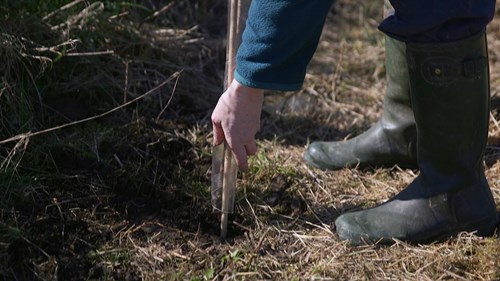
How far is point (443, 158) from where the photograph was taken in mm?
2270

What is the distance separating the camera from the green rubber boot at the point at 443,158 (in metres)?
2.17

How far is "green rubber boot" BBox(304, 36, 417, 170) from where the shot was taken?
2719 millimetres

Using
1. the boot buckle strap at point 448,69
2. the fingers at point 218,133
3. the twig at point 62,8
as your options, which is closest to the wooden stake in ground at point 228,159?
the fingers at point 218,133

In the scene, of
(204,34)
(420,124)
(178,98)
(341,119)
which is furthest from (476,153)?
(204,34)

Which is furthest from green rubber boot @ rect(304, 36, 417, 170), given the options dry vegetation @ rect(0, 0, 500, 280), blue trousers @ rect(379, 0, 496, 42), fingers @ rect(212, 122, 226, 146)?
fingers @ rect(212, 122, 226, 146)

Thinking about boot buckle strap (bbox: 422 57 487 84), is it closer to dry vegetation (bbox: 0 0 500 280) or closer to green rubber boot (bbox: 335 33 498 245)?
green rubber boot (bbox: 335 33 498 245)

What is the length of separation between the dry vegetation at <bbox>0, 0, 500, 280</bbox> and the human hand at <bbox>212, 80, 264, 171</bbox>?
0.35 meters

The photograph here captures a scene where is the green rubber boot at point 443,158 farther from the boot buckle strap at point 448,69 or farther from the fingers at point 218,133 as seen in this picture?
the fingers at point 218,133

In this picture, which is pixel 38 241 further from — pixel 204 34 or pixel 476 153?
pixel 204 34

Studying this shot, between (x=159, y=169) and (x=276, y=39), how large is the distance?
91 centimetres

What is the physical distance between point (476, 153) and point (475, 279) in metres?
0.34

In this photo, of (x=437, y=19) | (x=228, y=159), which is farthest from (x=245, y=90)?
(x=437, y=19)

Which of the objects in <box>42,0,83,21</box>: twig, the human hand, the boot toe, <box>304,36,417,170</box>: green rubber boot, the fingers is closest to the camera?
the human hand

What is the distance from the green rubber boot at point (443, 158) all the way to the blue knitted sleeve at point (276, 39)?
0.35 metres
